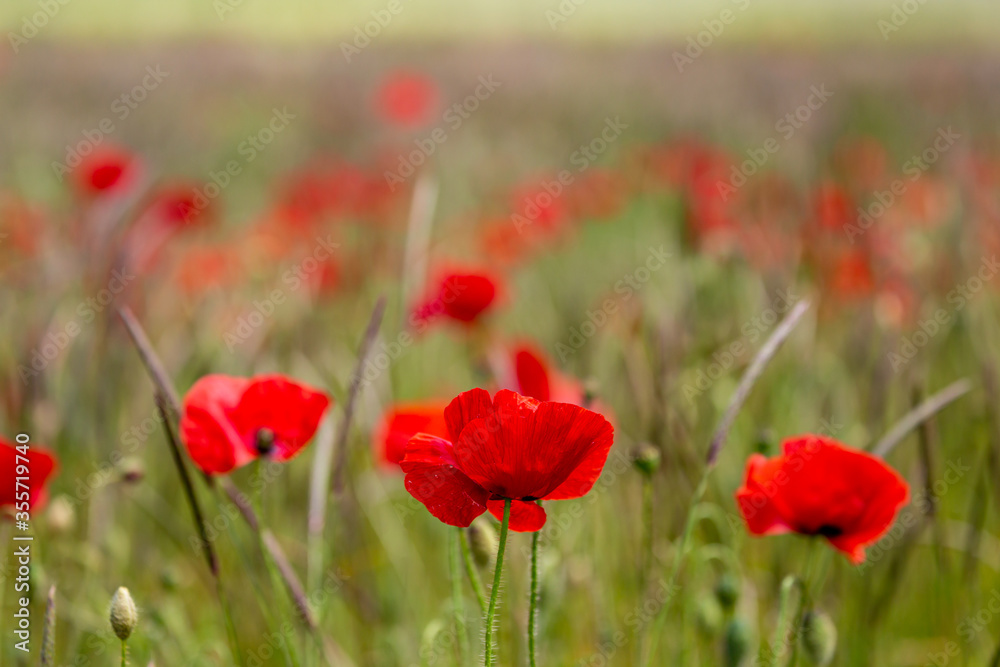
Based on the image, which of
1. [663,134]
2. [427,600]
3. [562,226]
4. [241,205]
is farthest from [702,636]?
[663,134]

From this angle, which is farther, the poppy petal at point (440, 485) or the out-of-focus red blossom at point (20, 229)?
the out-of-focus red blossom at point (20, 229)

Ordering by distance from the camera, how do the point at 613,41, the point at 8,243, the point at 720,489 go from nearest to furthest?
the point at 720,489, the point at 8,243, the point at 613,41

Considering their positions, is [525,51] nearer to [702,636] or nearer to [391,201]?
[391,201]

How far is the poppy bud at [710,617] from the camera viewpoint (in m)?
0.90

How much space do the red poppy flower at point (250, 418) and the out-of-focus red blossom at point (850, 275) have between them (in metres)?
1.32

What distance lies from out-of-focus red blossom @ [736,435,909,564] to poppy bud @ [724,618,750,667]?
0.15 metres

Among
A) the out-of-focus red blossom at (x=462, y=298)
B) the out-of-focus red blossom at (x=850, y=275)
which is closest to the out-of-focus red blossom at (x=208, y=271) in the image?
the out-of-focus red blossom at (x=462, y=298)

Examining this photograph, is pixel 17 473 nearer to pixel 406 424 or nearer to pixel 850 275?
pixel 406 424

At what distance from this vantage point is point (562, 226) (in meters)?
2.80

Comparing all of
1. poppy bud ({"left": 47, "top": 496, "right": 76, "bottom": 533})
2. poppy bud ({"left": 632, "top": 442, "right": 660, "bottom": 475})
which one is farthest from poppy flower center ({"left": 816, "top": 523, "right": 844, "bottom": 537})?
poppy bud ({"left": 47, "top": 496, "right": 76, "bottom": 533})

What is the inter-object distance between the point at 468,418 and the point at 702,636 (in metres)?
0.57

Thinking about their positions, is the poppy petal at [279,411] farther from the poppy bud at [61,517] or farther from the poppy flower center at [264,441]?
the poppy bud at [61,517]

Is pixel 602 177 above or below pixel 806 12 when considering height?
below

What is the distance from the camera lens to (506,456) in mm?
537
